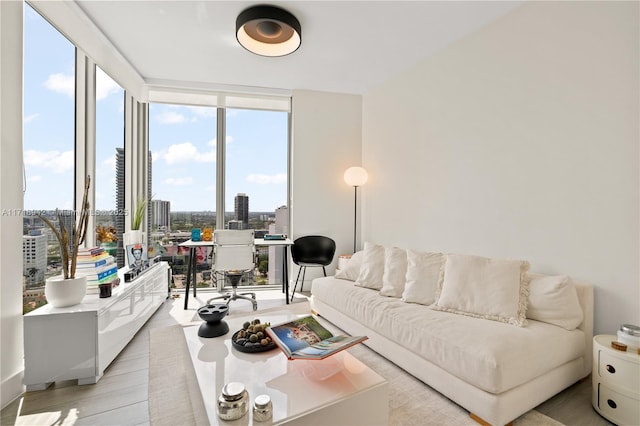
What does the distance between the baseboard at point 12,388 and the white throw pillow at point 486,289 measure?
2.85 meters

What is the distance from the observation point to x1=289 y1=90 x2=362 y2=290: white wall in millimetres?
4637

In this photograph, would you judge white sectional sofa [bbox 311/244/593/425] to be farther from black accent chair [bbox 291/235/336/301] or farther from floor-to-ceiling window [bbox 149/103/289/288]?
floor-to-ceiling window [bbox 149/103/289/288]

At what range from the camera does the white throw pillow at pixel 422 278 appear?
258cm

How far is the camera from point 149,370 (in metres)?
2.25

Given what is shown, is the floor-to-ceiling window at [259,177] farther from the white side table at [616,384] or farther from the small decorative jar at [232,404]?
the white side table at [616,384]

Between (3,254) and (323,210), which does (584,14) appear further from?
(3,254)

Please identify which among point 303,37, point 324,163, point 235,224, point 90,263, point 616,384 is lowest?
point 616,384

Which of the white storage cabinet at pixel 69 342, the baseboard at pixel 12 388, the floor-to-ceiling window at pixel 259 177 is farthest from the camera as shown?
the floor-to-ceiling window at pixel 259 177

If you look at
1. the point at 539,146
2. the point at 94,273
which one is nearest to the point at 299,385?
the point at 94,273

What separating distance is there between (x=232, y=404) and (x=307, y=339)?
0.63m

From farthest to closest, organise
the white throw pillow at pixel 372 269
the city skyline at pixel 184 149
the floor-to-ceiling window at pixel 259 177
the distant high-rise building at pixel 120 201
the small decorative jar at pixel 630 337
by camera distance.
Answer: the floor-to-ceiling window at pixel 259 177, the distant high-rise building at pixel 120 201, the white throw pillow at pixel 372 269, the city skyline at pixel 184 149, the small decorative jar at pixel 630 337

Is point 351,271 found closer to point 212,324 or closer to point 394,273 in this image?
point 394,273

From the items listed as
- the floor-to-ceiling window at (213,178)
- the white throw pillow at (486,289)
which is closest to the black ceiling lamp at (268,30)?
the floor-to-ceiling window at (213,178)

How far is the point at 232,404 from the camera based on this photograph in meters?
1.21
